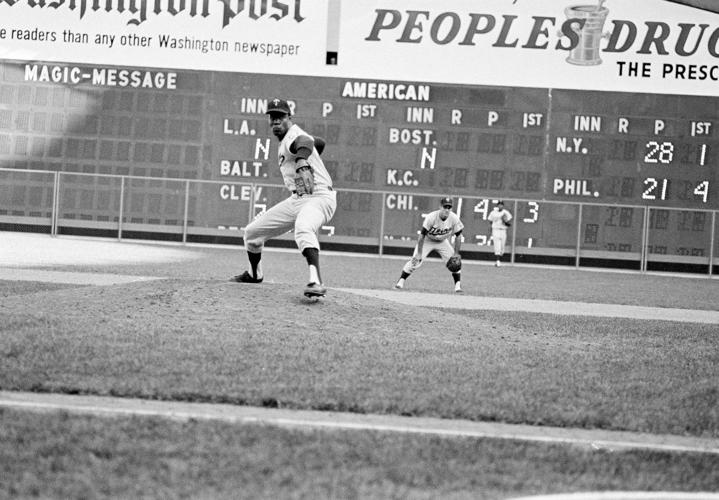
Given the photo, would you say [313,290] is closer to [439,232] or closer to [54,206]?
[439,232]

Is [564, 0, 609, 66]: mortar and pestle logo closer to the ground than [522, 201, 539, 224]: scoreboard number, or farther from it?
farther from it

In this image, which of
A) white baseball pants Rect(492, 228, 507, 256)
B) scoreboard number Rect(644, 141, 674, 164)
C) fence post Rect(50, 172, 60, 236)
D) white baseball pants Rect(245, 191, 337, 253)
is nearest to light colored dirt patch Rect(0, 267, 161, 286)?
white baseball pants Rect(245, 191, 337, 253)

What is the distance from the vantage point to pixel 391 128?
951 inches

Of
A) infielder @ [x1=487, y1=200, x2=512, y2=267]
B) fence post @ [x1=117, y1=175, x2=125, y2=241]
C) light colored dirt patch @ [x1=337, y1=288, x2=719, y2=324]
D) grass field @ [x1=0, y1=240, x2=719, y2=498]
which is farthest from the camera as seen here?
fence post @ [x1=117, y1=175, x2=125, y2=241]

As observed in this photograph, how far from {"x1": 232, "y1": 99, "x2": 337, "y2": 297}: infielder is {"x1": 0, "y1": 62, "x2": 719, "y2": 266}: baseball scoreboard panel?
1302cm

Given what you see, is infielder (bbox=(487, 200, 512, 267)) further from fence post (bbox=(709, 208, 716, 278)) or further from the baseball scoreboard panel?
fence post (bbox=(709, 208, 716, 278))

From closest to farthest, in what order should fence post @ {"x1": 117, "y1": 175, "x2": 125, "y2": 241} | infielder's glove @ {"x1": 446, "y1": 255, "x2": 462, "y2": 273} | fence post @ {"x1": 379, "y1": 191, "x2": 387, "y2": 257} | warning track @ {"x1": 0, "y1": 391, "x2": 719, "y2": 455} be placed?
1. warning track @ {"x1": 0, "y1": 391, "x2": 719, "y2": 455}
2. infielder's glove @ {"x1": 446, "y1": 255, "x2": 462, "y2": 273}
3. fence post @ {"x1": 379, "y1": 191, "x2": 387, "y2": 257}
4. fence post @ {"x1": 117, "y1": 175, "x2": 125, "y2": 241}

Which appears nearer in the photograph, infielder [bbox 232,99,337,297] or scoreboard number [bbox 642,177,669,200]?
infielder [bbox 232,99,337,297]

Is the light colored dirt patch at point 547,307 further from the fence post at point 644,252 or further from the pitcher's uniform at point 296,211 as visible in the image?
the fence post at point 644,252

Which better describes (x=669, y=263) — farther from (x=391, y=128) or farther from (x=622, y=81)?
(x=391, y=128)

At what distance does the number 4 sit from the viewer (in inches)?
955

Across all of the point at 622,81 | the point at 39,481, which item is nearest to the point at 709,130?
the point at 622,81

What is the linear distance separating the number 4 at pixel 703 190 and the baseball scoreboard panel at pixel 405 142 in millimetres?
23

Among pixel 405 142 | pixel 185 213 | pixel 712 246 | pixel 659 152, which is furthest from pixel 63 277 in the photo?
pixel 712 246
